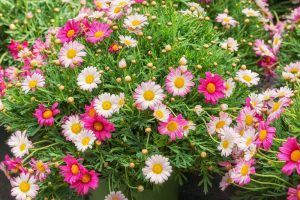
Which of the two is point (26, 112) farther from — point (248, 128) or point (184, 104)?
point (248, 128)

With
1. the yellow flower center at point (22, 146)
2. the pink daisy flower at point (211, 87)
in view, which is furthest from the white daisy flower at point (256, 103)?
the yellow flower center at point (22, 146)

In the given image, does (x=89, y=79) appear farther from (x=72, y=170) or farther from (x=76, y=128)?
(x=72, y=170)

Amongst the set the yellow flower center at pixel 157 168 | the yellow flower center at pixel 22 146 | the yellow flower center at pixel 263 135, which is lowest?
the yellow flower center at pixel 22 146

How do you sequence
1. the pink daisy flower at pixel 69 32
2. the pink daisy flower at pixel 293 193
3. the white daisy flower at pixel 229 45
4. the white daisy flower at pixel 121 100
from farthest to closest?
1. the white daisy flower at pixel 229 45
2. the pink daisy flower at pixel 69 32
3. the white daisy flower at pixel 121 100
4. the pink daisy flower at pixel 293 193

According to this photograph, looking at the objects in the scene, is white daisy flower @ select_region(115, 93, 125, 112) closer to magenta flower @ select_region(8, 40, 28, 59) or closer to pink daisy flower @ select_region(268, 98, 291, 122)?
pink daisy flower @ select_region(268, 98, 291, 122)

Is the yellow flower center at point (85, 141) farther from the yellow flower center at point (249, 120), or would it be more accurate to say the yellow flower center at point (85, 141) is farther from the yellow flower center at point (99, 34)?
the yellow flower center at point (249, 120)

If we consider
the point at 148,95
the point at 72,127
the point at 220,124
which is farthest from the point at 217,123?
the point at 72,127

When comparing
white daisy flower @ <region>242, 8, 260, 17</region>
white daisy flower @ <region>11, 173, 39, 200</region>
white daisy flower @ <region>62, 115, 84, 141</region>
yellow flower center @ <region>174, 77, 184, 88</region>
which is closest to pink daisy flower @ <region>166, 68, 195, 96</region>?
yellow flower center @ <region>174, 77, 184, 88</region>
